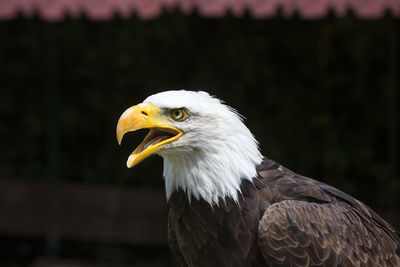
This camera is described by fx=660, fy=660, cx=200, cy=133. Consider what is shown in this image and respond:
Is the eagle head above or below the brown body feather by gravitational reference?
above

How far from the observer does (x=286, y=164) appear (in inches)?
247

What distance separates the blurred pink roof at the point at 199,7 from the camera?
5008mm

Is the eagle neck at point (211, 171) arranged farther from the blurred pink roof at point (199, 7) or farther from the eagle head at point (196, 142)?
the blurred pink roof at point (199, 7)

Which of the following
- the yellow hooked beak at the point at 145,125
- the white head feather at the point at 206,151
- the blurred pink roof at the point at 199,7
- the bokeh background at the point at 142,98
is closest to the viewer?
the yellow hooked beak at the point at 145,125

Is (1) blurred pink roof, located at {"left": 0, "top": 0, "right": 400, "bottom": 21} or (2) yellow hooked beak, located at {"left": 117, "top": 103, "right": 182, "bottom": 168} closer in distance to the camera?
(2) yellow hooked beak, located at {"left": 117, "top": 103, "right": 182, "bottom": 168}

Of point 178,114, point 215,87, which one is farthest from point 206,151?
point 215,87

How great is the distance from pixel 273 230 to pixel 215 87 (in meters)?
3.52

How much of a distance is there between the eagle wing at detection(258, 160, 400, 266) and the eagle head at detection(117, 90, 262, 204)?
208 millimetres

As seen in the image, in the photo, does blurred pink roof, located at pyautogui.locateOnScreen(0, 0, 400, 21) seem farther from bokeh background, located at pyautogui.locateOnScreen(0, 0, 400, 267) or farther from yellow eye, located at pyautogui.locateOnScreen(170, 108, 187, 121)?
yellow eye, located at pyautogui.locateOnScreen(170, 108, 187, 121)

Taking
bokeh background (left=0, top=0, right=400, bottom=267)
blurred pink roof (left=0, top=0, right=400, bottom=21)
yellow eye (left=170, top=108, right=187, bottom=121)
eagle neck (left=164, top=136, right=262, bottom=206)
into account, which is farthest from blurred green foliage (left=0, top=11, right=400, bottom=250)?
yellow eye (left=170, top=108, right=187, bottom=121)

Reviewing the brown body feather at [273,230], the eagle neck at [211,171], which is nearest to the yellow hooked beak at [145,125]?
the eagle neck at [211,171]

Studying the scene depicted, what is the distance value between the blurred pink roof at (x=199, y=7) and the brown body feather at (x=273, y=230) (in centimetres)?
227

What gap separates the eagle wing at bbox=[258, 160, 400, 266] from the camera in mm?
2969

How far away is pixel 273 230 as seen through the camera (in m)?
2.96
